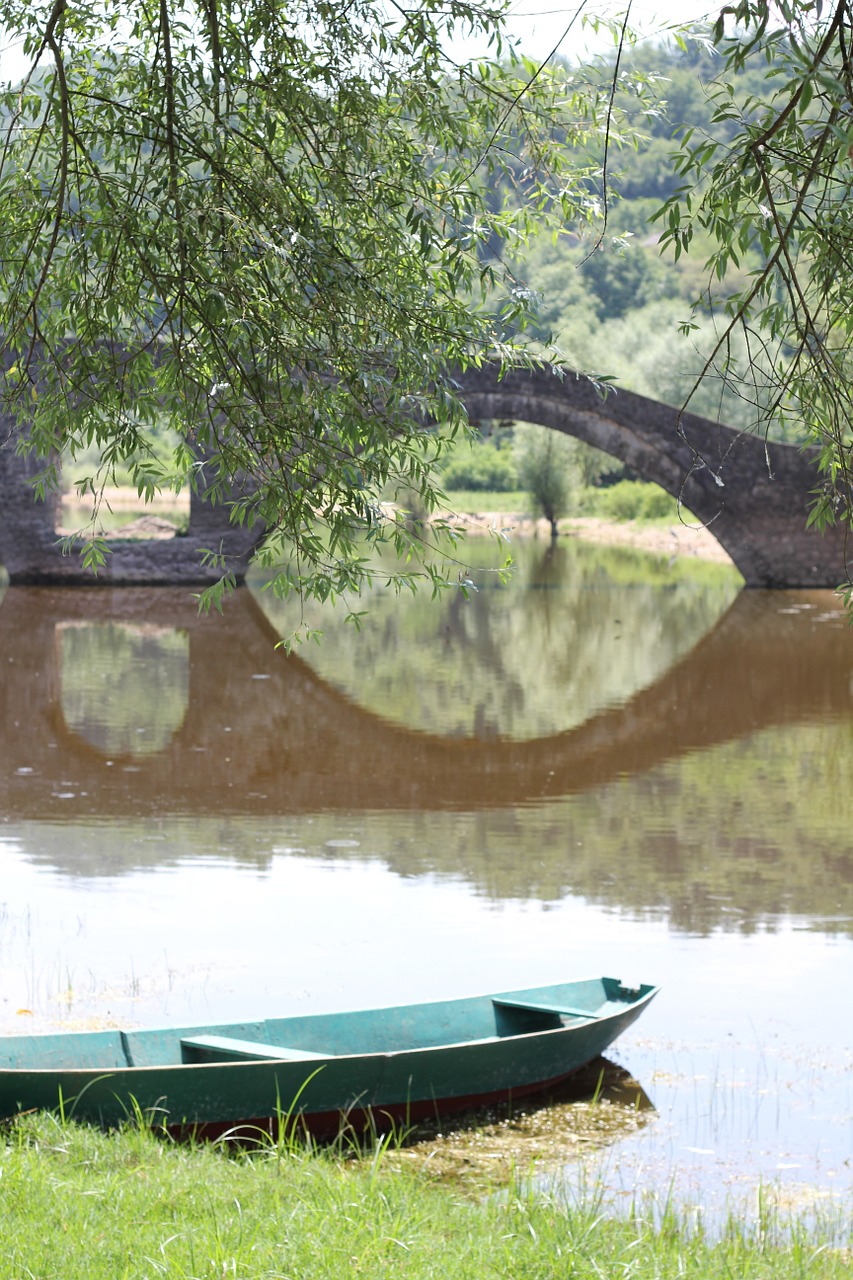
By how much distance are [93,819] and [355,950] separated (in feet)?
9.80

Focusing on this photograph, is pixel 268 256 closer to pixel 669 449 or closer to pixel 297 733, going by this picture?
pixel 297 733

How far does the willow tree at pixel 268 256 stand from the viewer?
412cm

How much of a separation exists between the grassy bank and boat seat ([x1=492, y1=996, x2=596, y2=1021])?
809 millimetres

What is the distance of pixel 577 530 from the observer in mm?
39312

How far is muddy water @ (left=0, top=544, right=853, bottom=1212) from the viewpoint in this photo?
5.14 meters

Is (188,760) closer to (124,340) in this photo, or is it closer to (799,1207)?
(124,340)

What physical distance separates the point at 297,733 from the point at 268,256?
7.91m

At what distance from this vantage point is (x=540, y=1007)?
490 cm

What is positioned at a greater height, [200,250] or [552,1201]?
[200,250]

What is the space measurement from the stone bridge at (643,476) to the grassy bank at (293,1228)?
57.2 ft

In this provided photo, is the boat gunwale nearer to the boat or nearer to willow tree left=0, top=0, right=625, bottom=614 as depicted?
the boat

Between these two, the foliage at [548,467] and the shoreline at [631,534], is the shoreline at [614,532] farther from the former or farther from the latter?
the foliage at [548,467]

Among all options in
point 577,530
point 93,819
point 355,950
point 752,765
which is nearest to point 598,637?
point 752,765

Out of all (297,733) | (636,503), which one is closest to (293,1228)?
(297,733)
